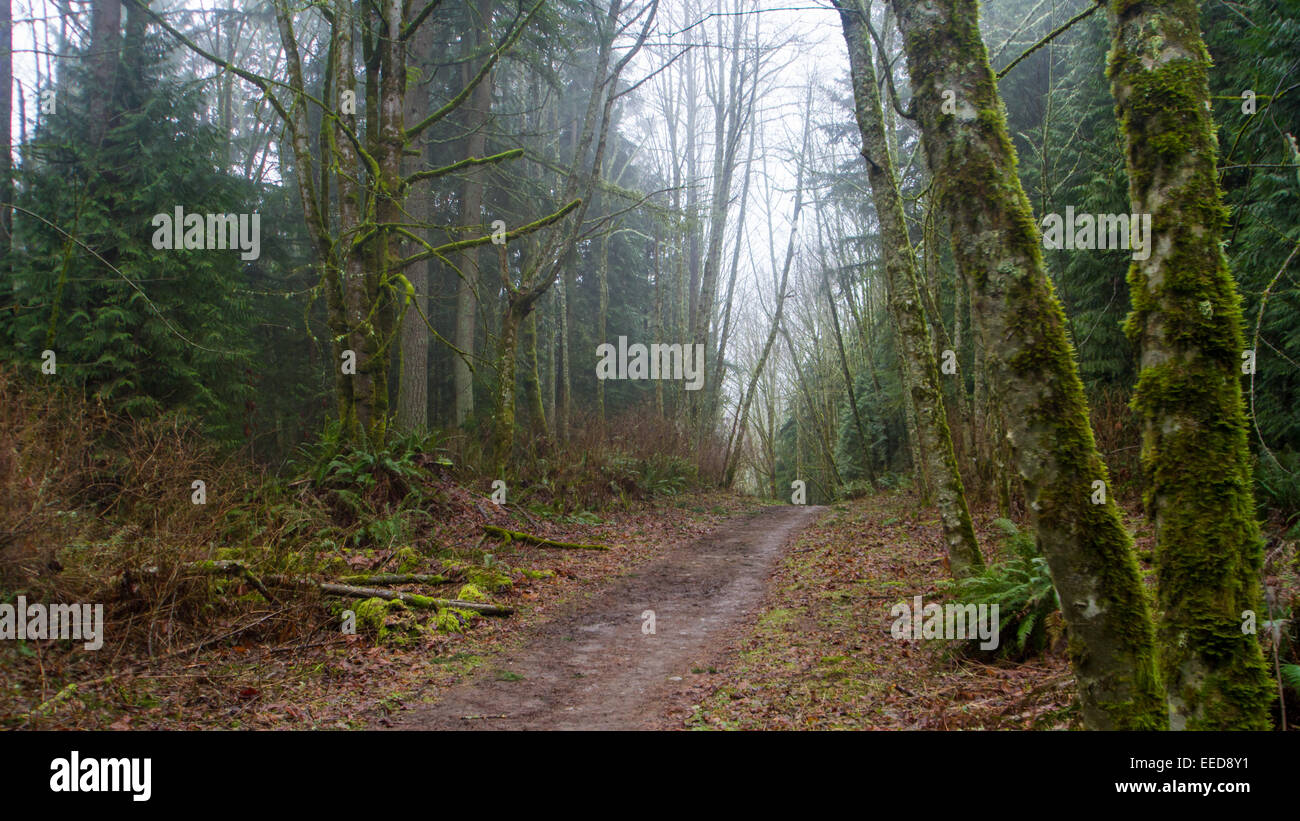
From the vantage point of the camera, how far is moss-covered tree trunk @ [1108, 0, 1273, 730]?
2.93 meters

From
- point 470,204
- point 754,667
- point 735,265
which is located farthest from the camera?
point 735,265

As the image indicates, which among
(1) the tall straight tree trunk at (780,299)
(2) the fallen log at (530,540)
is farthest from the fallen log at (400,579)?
(1) the tall straight tree trunk at (780,299)

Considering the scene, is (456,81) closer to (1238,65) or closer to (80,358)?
(80,358)

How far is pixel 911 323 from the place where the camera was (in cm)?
723

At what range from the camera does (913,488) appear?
19.0 meters

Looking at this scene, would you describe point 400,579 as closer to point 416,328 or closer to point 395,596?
point 395,596

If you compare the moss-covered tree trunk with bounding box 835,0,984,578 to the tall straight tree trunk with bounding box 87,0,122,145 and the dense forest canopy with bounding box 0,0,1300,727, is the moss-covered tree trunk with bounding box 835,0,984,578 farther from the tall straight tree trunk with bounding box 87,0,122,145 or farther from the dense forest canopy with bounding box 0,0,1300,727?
the tall straight tree trunk with bounding box 87,0,122,145

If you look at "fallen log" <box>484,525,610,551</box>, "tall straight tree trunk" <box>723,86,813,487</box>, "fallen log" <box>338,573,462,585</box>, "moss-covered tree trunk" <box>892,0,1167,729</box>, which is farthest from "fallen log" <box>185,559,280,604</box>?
"tall straight tree trunk" <box>723,86,813,487</box>

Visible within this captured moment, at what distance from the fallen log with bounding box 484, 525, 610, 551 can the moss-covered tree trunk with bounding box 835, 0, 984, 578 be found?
566 centimetres

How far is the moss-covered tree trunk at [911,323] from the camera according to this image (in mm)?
6754

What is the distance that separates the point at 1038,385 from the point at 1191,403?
1.88 ft

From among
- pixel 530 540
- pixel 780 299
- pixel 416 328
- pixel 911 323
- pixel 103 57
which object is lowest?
pixel 530 540

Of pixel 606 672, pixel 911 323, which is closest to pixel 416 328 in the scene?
pixel 606 672
